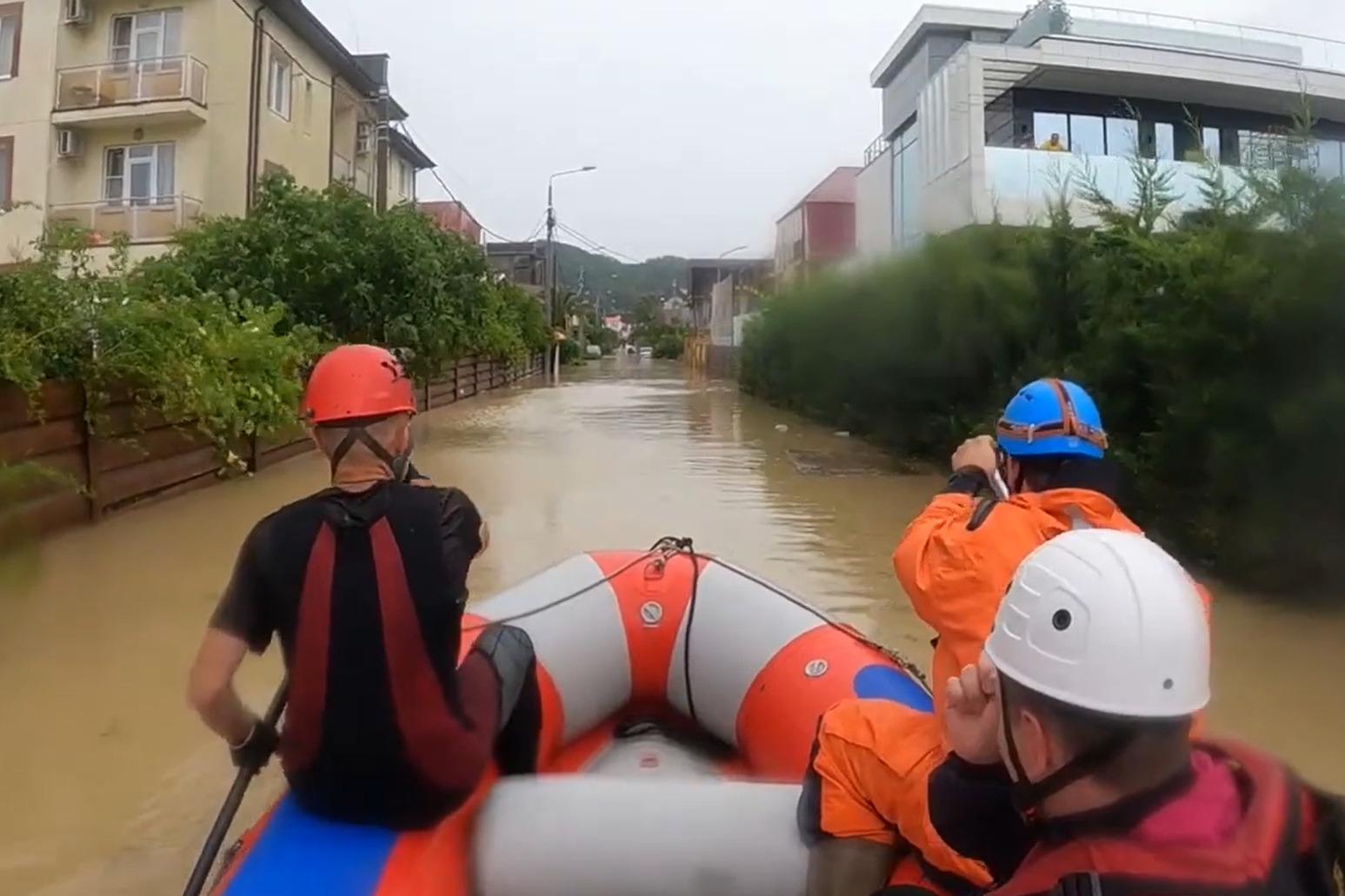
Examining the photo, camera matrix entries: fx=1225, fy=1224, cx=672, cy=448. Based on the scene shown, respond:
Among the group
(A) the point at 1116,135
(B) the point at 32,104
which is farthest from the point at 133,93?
(A) the point at 1116,135

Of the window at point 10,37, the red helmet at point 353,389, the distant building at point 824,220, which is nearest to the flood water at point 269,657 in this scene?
the red helmet at point 353,389

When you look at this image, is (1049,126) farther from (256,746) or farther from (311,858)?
(311,858)

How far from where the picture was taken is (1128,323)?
26.0ft

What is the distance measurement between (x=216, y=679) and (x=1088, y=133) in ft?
73.4

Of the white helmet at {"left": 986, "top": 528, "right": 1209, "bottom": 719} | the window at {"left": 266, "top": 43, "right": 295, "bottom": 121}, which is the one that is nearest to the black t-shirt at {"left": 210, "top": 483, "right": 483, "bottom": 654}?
the white helmet at {"left": 986, "top": 528, "right": 1209, "bottom": 719}

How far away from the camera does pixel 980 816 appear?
189 cm

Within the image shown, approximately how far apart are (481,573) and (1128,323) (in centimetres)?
445

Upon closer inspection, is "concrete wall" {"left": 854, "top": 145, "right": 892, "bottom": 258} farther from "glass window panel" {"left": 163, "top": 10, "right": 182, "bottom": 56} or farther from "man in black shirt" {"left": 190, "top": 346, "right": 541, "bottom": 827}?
"man in black shirt" {"left": 190, "top": 346, "right": 541, "bottom": 827}

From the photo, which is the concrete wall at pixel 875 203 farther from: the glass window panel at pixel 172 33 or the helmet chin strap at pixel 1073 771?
the helmet chin strap at pixel 1073 771

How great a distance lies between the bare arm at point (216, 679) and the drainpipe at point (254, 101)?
2113 cm

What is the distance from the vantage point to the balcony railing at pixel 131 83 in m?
21.1

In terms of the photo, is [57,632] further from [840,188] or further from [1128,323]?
[840,188]

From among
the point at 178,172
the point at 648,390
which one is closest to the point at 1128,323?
the point at 178,172

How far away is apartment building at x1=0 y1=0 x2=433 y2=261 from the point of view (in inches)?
839
